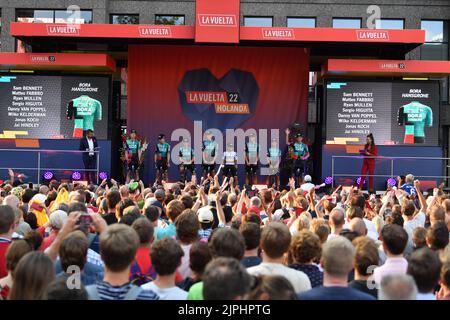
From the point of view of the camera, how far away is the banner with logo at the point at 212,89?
22625 mm

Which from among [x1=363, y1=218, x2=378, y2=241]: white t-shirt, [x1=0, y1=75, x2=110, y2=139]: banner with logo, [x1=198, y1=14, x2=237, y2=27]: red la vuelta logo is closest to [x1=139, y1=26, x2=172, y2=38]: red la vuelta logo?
[x1=198, y1=14, x2=237, y2=27]: red la vuelta logo

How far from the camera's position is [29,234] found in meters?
5.45

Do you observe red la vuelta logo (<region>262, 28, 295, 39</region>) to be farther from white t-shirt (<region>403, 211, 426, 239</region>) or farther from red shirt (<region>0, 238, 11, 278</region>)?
red shirt (<region>0, 238, 11, 278</region>)

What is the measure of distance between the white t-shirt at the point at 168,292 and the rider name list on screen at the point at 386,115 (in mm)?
17324

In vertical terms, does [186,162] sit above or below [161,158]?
below

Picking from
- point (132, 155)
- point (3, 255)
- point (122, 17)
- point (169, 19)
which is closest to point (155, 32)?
point (132, 155)

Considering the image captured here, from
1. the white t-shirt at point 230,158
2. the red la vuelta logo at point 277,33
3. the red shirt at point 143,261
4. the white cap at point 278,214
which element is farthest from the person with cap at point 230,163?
the red shirt at point 143,261

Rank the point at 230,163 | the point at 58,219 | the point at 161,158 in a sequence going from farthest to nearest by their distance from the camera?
the point at 161,158
the point at 230,163
the point at 58,219

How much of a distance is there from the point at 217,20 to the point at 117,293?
56.4 ft

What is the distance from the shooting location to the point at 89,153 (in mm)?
20422

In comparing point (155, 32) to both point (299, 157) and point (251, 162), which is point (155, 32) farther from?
point (299, 157)

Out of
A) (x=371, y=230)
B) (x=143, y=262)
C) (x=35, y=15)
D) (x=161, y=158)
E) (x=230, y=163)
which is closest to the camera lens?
(x=143, y=262)

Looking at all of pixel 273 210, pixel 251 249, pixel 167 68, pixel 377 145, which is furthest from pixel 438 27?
pixel 251 249

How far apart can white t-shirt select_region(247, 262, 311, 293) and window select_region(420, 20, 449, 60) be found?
2508cm
